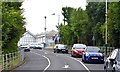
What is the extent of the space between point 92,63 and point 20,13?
781 centimetres

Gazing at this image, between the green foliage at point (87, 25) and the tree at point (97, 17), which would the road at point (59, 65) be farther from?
the tree at point (97, 17)

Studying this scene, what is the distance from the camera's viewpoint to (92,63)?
34.4m

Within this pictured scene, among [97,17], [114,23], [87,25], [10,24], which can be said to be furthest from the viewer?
[87,25]

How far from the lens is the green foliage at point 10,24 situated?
27000 millimetres

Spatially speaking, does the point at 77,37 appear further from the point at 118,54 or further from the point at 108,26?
the point at 118,54

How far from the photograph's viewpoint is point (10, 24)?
1115 inches

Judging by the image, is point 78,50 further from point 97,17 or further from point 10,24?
point 10,24

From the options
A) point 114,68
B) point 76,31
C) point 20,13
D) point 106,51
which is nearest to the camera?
point 114,68

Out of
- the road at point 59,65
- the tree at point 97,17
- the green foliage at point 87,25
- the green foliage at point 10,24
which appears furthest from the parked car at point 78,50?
the tree at point 97,17

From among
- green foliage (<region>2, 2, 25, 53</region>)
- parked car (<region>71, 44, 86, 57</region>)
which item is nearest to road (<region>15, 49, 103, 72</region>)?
green foliage (<region>2, 2, 25, 53</region>)

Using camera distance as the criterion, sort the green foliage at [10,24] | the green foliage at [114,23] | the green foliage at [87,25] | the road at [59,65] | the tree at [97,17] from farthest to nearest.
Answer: the green foliage at [87,25] → the tree at [97,17] → the green foliage at [114,23] → the road at [59,65] → the green foliage at [10,24]

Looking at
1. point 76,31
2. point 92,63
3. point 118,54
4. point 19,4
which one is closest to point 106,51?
point 92,63

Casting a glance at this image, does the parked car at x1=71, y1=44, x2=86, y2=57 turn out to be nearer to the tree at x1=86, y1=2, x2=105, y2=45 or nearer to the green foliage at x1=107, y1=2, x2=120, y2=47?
the green foliage at x1=107, y1=2, x2=120, y2=47

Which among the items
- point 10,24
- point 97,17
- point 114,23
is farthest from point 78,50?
point 10,24
